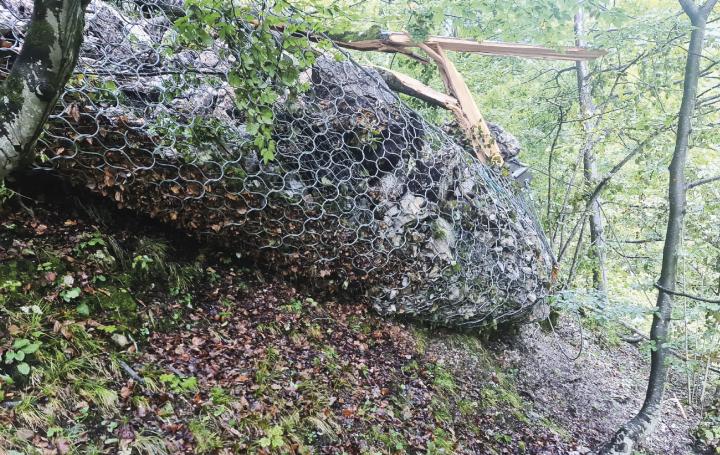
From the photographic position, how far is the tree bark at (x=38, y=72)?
1.29 m

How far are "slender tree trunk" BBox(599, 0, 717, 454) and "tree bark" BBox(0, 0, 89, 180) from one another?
4871 mm

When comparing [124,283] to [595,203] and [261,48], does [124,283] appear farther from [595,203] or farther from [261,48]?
[595,203]

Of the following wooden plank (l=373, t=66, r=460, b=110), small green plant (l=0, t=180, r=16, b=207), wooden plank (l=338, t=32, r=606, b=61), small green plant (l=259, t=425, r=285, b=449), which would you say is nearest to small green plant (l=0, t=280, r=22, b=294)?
small green plant (l=0, t=180, r=16, b=207)

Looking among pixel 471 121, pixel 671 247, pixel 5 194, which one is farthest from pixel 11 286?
pixel 671 247

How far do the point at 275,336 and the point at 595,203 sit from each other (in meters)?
5.75

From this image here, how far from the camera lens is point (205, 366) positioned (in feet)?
9.30

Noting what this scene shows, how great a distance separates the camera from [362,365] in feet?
12.2

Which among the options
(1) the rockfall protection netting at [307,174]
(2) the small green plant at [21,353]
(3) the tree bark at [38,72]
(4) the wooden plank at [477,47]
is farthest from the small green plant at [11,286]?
(4) the wooden plank at [477,47]

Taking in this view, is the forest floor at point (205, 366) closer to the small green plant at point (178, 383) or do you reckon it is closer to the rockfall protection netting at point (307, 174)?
the small green plant at point (178, 383)

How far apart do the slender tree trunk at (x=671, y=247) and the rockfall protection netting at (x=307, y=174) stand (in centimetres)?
157

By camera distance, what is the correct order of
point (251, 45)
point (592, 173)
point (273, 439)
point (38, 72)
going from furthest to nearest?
point (592, 173) → point (273, 439) → point (251, 45) → point (38, 72)

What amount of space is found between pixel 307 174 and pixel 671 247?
3.80 meters

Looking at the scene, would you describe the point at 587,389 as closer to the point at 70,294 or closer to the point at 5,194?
the point at 70,294

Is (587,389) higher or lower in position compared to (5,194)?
higher
